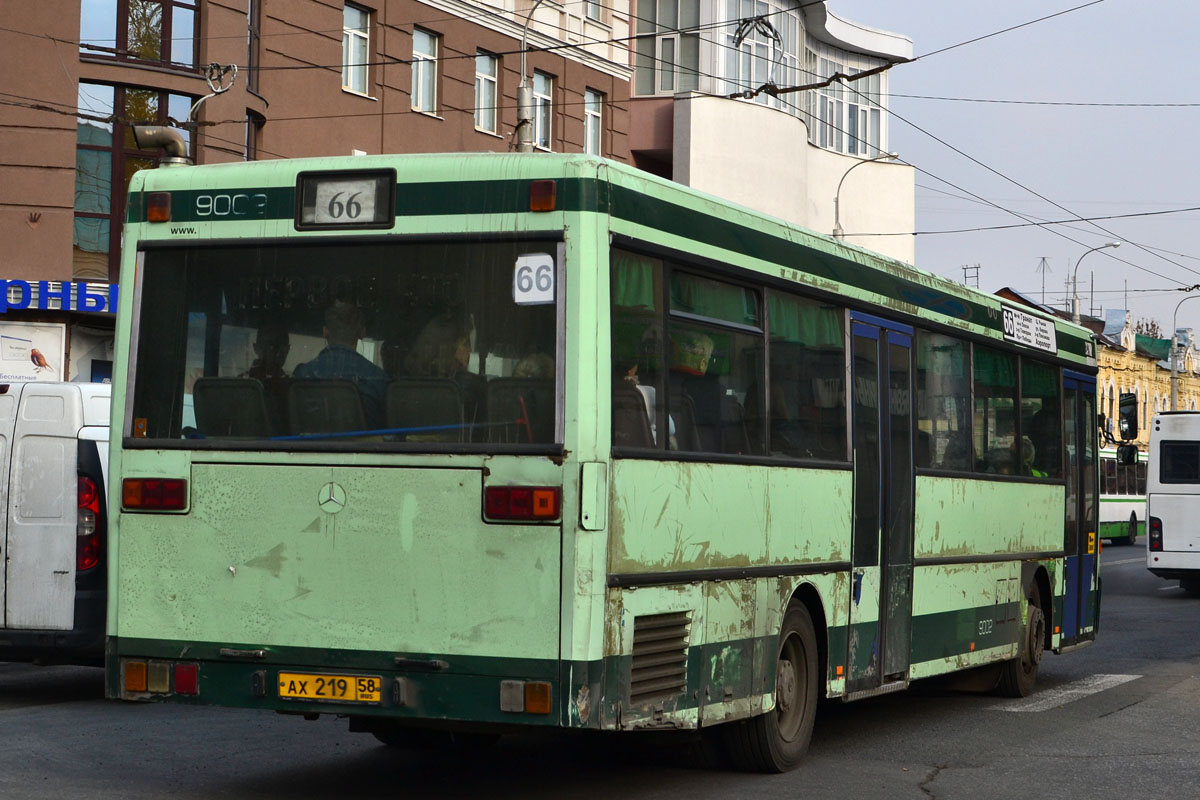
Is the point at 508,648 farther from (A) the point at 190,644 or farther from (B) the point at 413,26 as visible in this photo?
(B) the point at 413,26

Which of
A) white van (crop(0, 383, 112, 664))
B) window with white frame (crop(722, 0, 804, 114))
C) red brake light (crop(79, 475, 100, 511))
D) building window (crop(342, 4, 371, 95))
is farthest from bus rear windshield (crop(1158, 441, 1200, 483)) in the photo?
red brake light (crop(79, 475, 100, 511))

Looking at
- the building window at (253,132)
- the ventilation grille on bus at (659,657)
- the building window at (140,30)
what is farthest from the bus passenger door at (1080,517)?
the building window at (140,30)

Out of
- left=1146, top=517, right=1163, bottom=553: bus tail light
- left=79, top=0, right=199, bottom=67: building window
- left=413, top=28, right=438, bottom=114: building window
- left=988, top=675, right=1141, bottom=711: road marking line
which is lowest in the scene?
left=988, top=675, right=1141, bottom=711: road marking line

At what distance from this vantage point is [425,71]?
111 feet

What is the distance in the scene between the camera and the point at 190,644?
7.79m

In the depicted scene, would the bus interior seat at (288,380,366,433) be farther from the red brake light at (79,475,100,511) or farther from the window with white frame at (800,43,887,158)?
the window with white frame at (800,43,887,158)

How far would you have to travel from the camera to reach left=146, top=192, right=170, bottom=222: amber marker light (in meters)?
8.09

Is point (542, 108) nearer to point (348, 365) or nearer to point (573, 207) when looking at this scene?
point (348, 365)

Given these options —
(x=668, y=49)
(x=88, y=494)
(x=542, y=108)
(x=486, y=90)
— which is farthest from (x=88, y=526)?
(x=668, y=49)

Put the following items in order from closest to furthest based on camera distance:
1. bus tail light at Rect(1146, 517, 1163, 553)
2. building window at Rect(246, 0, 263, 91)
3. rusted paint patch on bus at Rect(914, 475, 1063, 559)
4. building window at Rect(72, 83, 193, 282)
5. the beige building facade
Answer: rusted paint patch on bus at Rect(914, 475, 1063, 559)
building window at Rect(72, 83, 193, 282)
bus tail light at Rect(1146, 517, 1163, 553)
building window at Rect(246, 0, 263, 91)
the beige building facade

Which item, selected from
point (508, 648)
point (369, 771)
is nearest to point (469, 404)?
point (508, 648)

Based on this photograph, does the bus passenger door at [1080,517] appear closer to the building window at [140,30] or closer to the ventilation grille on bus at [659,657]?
the ventilation grille on bus at [659,657]

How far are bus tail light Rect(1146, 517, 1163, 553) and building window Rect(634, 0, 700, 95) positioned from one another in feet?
64.5

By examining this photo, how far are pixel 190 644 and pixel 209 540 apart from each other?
1.53ft
